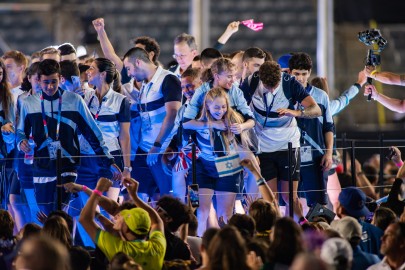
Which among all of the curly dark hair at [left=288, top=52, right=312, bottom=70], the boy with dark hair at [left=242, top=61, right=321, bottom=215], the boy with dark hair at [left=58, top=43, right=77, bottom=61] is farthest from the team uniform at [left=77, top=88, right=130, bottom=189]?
the curly dark hair at [left=288, top=52, right=312, bottom=70]

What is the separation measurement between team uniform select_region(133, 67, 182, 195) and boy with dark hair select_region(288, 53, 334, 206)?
1165 mm

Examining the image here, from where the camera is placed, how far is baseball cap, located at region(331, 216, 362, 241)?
803cm

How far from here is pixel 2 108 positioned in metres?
10.6

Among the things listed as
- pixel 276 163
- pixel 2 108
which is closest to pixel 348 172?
pixel 276 163

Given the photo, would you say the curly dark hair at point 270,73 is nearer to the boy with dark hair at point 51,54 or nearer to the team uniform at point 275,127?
the team uniform at point 275,127

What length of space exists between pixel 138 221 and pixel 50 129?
251 centimetres

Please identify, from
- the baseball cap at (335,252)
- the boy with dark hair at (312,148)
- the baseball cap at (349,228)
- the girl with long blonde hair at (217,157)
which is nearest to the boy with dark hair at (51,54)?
the girl with long blonde hair at (217,157)

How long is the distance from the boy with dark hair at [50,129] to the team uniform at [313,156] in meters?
2.25

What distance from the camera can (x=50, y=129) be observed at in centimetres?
992

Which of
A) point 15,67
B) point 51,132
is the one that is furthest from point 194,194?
point 15,67

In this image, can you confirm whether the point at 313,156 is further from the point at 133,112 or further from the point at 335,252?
the point at 335,252

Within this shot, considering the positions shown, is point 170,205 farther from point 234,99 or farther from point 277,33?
point 277,33

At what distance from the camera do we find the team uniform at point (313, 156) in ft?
36.7

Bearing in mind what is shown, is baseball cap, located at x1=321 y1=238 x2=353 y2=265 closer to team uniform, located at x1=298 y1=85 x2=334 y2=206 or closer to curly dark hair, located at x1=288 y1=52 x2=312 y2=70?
team uniform, located at x1=298 y1=85 x2=334 y2=206
